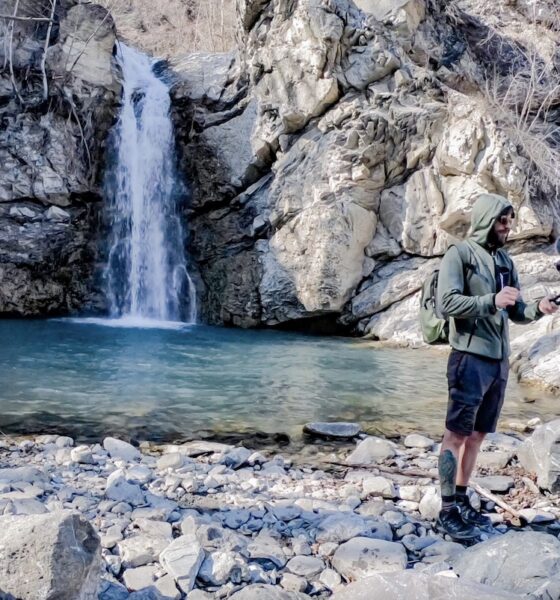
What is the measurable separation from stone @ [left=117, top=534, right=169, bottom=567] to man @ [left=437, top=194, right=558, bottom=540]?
1.63m

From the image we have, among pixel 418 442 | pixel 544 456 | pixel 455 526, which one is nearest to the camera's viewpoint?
pixel 455 526

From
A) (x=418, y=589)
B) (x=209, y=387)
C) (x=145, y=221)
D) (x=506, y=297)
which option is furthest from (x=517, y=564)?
(x=145, y=221)

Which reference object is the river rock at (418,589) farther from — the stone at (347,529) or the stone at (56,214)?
the stone at (56,214)

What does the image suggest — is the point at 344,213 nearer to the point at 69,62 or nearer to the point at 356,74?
the point at 356,74

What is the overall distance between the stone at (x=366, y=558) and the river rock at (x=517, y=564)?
311 mm

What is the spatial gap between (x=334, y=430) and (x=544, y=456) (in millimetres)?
2229

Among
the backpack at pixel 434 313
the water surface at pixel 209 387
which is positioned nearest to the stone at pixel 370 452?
the water surface at pixel 209 387

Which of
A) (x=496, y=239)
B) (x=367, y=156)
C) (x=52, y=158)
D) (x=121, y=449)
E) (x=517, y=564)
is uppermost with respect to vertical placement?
(x=52, y=158)

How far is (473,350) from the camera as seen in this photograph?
330cm

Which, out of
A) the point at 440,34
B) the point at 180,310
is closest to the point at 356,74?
the point at 440,34

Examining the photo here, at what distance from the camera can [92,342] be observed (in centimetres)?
1245

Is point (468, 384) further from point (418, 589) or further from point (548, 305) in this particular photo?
point (418, 589)

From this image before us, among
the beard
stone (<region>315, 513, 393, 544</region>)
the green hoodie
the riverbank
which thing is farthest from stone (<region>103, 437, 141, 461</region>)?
the beard

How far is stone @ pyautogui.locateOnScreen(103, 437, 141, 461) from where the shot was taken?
4.99 metres
